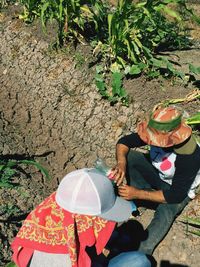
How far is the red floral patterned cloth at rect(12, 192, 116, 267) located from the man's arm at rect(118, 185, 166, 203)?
17.4 inches

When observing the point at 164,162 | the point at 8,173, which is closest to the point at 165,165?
the point at 164,162

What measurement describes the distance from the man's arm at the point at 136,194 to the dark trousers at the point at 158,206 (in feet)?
0.64

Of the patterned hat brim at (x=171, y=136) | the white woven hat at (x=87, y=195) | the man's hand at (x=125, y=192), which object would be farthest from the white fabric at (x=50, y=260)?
the patterned hat brim at (x=171, y=136)

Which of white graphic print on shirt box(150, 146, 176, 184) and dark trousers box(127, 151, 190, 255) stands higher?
white graphic print on shirt box(150, 146, 176, 184)

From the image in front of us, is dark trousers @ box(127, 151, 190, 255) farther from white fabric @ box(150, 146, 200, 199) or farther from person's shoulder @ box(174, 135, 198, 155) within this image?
person's shoulder @ box(174, 135, 198, 155)

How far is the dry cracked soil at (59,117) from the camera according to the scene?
8.97 feet

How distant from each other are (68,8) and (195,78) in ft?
3.46

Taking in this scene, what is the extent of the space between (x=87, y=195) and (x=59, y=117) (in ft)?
5.72

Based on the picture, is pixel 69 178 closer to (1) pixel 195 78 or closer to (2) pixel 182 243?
(2) pixel 182 243

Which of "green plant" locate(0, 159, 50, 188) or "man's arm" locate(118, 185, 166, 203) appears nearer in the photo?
"man's arm" locate(118, 185, 166, 203)

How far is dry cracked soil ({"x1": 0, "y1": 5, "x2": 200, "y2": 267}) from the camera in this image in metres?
2.73

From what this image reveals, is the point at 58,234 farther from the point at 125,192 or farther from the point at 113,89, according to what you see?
the point at 113,89

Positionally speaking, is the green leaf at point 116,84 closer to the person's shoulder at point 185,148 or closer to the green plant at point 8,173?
the green plant at point 8,173

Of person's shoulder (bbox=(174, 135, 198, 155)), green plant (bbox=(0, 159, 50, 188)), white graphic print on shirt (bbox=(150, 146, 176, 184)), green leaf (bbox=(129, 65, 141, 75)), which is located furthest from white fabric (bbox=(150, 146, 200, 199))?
green leaf (bbox=(129, 65, 141, 75))
